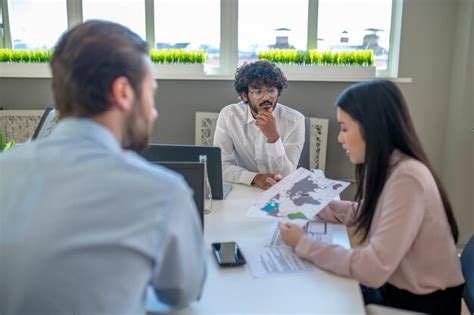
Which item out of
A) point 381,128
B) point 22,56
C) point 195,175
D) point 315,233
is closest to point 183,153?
point 195,175

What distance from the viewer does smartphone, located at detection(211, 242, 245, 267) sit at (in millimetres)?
1154

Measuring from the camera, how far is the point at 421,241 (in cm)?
115

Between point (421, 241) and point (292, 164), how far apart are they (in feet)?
3.35

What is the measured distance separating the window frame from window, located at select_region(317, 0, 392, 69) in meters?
0.04

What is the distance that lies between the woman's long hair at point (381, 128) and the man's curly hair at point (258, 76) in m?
0.97

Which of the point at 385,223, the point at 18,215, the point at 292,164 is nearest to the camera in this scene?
the point at 18,215

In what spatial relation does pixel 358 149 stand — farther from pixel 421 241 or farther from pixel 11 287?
pixel 11 287

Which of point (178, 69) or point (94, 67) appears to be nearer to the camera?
point (94, 67)

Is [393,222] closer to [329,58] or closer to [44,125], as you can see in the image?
[44,125]

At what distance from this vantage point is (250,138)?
2291 mm

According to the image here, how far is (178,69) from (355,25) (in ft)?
4.08

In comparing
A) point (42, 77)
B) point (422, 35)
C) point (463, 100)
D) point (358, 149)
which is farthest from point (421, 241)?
point (42, 77)

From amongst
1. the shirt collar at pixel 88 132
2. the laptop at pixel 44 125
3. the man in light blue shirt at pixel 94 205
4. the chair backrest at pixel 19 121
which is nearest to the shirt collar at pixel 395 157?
the man in light blue shirt at pixel 94 205

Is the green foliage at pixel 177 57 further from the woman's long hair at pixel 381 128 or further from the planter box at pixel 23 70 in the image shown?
the woman's long hair at pixel 381 128
